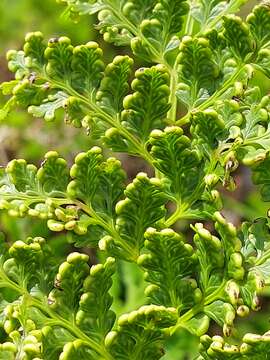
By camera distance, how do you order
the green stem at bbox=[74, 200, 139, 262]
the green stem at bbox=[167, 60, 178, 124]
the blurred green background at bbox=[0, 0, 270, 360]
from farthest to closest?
the blurred green background at bbox=[0, 0, 270, 360]
the green stem at bbox=[167, 60, 178, 124]
the green stem at bbox=[74, 200, 139, 262]

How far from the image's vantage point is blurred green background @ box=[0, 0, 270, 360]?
3.24m

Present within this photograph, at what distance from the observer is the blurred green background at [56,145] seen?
324 centimetres

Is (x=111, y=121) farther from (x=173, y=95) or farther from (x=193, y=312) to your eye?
(x=193, y=312)

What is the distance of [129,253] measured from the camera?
1914 millimetres

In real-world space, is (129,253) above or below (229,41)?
below

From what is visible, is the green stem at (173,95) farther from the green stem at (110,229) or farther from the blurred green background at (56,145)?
the blurred green background at (56,145)

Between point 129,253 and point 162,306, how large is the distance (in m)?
0.19

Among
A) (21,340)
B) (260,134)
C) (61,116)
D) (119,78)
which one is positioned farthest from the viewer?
(61,116)

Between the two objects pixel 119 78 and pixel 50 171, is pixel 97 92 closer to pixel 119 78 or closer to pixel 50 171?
pixel 119 78

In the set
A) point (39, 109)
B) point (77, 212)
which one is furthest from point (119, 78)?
point (77, 212)

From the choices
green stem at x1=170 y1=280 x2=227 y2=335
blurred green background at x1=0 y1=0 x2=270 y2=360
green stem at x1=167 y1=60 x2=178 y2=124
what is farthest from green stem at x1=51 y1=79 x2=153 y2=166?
blurred green background at x1=0 y1=0 x2=270 y2=360

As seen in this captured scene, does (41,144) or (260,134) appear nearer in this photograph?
(260,134)

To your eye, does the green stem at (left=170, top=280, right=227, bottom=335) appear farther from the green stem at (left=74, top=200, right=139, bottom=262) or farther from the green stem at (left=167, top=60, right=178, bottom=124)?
the green stem at (left=167, top=60, right=178, bottom=124)

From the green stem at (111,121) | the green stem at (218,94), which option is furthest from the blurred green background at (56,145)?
the green stem at (218,94)
